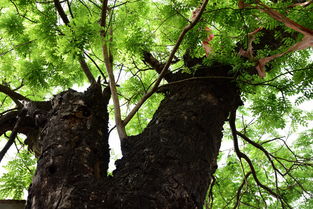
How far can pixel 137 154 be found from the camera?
1.85 metres

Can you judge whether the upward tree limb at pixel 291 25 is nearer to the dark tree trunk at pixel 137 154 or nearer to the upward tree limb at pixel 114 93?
the dark tree trunk at pixel 137 154

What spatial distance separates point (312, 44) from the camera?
2039 mm

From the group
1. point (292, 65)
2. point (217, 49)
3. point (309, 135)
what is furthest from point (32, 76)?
point (309, 135)

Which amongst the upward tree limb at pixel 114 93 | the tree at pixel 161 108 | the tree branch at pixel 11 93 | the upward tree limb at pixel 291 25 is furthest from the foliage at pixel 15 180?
the upward tree limb at pixel 291 25

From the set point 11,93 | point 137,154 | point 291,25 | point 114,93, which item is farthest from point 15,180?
point 291,25

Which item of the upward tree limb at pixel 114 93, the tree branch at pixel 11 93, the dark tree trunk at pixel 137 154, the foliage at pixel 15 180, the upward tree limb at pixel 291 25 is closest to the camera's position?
the dark tree trunk at pixel 137 154

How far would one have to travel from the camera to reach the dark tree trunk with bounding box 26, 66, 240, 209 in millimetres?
1585

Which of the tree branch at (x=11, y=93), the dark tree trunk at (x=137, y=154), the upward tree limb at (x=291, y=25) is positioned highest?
the tree branch at (x=11, y=93)

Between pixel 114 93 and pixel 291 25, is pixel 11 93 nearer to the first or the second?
pixel 114 93

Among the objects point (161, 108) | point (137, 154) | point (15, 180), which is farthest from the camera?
point (15, 180)

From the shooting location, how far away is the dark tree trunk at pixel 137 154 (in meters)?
1.58

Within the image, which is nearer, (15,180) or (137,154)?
(137,154)

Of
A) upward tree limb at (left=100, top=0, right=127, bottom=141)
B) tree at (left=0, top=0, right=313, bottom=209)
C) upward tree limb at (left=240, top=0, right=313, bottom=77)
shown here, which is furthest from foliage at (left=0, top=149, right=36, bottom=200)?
upward tree limb at (left=240, top=0, right=313, bottom=77)

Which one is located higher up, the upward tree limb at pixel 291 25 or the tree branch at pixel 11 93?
the tree branch at pixel 11 93
